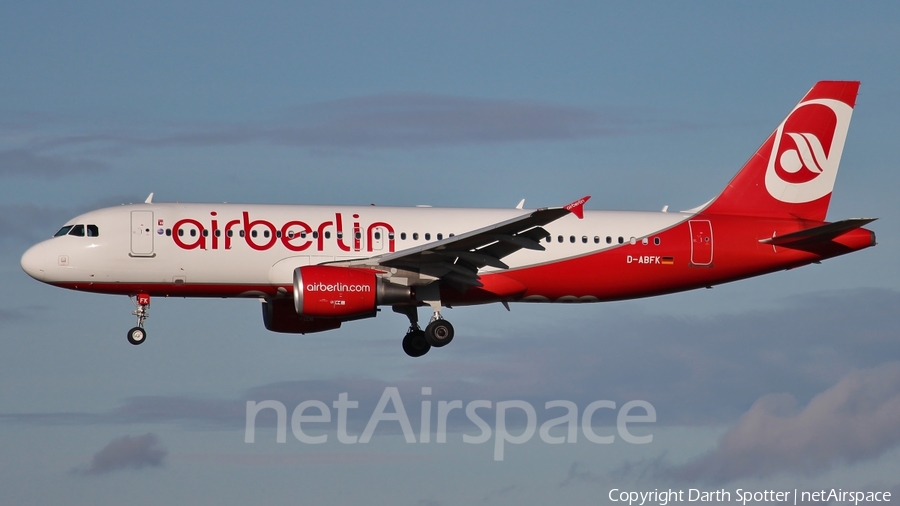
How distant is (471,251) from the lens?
1606 inches

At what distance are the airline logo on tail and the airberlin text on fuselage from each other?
→ 49.8 ft

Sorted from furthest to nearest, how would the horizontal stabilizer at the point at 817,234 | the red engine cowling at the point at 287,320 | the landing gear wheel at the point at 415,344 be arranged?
the landing gear wheel at the point at 415,344, the red engine cowling at the point at 287,320, the horizontal stabilizer at the point at 817,234

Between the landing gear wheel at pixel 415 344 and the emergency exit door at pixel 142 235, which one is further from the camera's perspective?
the landing gear wheel at pixel 415 344

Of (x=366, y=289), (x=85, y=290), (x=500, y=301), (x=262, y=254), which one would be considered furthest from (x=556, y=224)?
(x=85, y=290)

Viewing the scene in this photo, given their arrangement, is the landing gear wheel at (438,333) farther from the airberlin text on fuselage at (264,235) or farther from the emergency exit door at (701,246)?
the emergency exit door at (701,246)

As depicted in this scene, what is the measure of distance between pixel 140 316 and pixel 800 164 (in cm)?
2347

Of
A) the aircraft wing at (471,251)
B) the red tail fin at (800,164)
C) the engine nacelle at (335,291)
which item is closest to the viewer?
the aircraft wing at (471,251)

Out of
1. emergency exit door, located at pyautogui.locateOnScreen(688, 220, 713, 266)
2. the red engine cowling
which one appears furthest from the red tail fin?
the red engine cowling

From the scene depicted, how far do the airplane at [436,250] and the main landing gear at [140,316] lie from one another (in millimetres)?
Result: 47

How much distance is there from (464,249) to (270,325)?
330 inches

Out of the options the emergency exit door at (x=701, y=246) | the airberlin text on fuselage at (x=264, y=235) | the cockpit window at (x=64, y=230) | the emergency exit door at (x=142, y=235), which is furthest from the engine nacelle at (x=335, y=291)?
the emergency exit door at (x=701, y=246)

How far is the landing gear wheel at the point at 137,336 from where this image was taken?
4116 centimetres

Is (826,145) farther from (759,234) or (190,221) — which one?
(190,221)

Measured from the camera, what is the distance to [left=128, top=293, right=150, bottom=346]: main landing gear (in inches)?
1623
